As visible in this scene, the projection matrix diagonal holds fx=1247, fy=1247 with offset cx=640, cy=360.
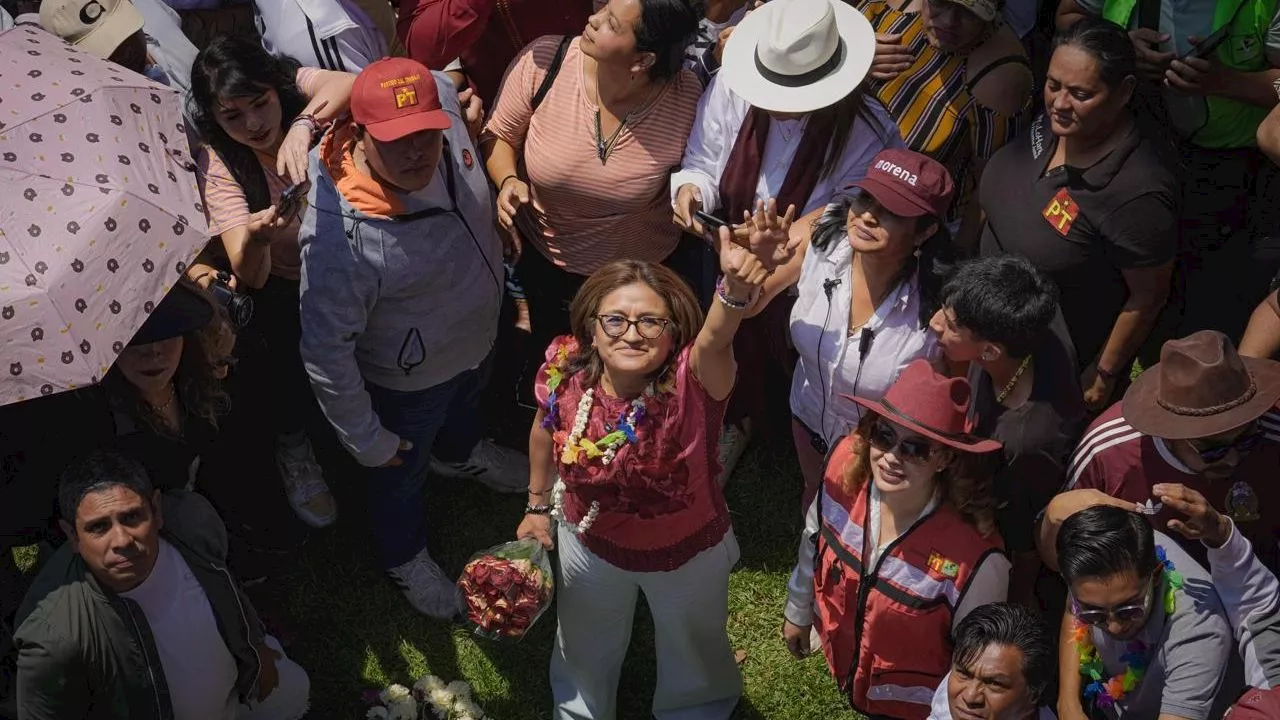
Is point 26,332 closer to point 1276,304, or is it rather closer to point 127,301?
point 127,301

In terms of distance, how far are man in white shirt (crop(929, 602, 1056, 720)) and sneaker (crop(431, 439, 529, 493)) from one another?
285cm

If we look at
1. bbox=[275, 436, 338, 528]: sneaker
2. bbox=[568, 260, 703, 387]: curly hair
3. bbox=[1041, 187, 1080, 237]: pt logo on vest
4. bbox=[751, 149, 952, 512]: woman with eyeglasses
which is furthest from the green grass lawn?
bbox=[1041, 187, 1080, 237]: pt logo on vest

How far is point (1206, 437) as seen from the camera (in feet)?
13.5

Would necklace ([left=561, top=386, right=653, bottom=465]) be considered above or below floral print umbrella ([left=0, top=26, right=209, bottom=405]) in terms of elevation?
below

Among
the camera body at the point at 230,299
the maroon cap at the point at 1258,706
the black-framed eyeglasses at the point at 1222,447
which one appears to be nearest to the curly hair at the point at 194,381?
the camera body at the point at 230,299

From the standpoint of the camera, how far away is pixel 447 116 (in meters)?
4.88

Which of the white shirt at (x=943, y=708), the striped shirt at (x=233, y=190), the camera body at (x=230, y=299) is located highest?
the striped shirt at (x=233, y=190)

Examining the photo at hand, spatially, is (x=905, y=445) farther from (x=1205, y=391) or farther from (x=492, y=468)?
(x=492, y=468)

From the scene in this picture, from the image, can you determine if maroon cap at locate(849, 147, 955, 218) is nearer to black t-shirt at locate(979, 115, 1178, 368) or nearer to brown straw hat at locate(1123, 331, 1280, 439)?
black t-shirt at locate(979, 115, 1178, 368)

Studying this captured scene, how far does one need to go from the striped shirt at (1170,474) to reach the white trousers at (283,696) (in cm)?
327

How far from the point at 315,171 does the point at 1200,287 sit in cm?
421

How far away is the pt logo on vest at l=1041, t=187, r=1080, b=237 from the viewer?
502 cm

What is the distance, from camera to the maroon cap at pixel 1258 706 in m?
3.61

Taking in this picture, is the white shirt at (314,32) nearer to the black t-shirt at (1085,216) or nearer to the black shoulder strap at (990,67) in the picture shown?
the black shoulder strap at (990,67)
